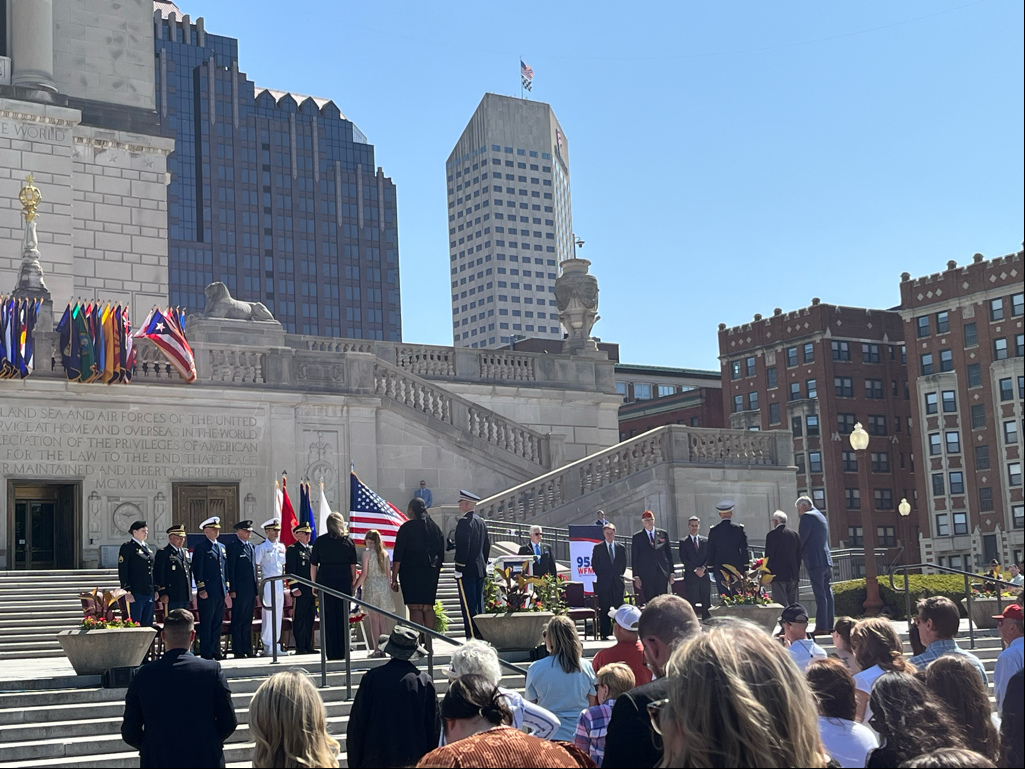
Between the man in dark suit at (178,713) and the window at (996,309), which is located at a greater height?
the window at (996,309)

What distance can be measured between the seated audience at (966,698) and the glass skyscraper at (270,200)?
456ft

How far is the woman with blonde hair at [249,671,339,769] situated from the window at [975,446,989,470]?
291ft

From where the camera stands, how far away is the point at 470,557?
17500mm

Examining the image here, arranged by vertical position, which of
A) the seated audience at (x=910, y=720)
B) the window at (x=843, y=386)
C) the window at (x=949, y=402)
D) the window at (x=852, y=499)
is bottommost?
the seated audience at (x=910, y=720)

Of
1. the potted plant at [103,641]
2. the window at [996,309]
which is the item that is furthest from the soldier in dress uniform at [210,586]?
the window at [996,309]

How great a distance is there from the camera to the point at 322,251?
154 m

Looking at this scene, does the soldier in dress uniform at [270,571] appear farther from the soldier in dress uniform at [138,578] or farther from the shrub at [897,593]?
the shrub at [897,593]

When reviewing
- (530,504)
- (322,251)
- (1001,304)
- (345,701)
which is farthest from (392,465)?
(322,251)

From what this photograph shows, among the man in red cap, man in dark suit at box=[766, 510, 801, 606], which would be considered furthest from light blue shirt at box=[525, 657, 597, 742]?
man in dark suit at box=[766, 510, 801, 606]

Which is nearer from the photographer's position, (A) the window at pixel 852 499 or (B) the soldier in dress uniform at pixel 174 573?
(B) the soldier in dress uniform at pixel 174 573

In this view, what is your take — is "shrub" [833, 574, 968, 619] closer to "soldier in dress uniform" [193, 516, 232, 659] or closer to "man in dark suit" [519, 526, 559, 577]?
"man in dark suit" [519, 526, 559, 577]

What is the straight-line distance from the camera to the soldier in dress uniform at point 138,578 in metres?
16.3

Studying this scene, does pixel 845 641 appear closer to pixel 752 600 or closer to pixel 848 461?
pixel 752 600

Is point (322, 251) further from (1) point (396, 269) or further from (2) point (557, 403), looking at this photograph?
(2) point (557, 403)
